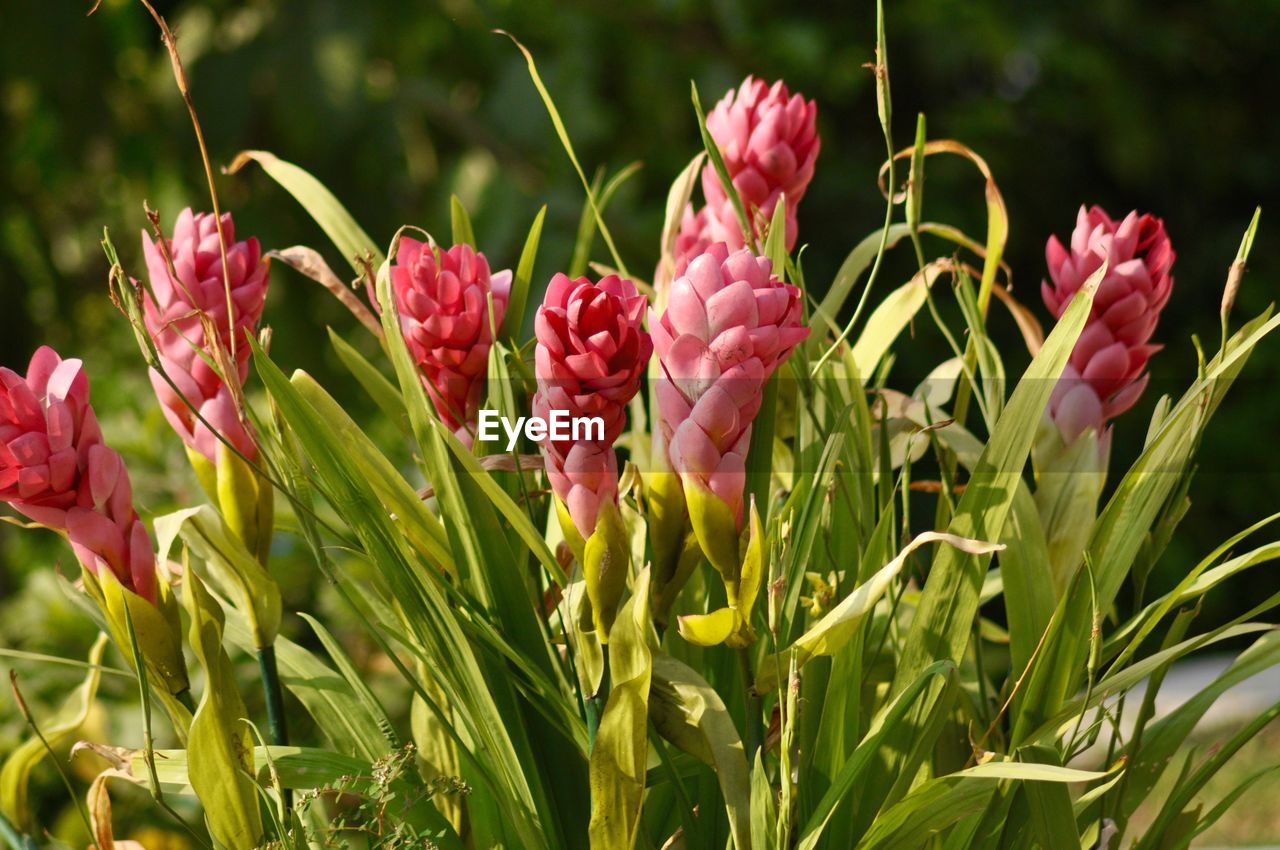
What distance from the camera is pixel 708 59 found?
2.05m

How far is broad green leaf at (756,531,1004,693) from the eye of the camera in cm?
28

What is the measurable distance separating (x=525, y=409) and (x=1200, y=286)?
2576 mm

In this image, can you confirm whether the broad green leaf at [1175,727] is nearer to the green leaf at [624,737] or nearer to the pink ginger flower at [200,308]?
the green leaf at [624,737]

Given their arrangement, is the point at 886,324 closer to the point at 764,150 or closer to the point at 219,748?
the point at 764,150

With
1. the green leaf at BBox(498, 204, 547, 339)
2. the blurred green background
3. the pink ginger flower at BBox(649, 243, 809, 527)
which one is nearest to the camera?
the pink ginger flower at BBox(649, 243, 809, 527)

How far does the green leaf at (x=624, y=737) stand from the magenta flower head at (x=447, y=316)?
0.30ft

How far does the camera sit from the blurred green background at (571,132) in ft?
4.76

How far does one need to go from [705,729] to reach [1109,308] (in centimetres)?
17

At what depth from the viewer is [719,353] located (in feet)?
0.90

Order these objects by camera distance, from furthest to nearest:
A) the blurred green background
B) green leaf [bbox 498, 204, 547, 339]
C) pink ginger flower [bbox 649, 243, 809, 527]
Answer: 1. the blurred green background
2. green leaf [bbox 498, 204, 547, 339]
3. pink ginger flower [bbox 649, 243, 809, 527]

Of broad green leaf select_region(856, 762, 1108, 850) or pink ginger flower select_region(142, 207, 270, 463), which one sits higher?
pink ginger flower select_region(142, 207, 270, 463)

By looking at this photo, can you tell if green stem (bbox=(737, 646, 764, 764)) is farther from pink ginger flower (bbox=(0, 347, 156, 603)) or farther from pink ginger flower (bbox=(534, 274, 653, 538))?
pink ginger flower (bbox=(0, 347, 156, 603))

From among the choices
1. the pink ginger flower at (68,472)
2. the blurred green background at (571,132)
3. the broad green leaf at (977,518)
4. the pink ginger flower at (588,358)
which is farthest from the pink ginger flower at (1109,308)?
the blurred green background at (571,132)

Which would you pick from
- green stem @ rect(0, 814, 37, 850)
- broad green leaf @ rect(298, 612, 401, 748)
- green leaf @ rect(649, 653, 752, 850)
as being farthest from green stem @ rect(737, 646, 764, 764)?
green stem @ rect(0, 814, 37, 850)
